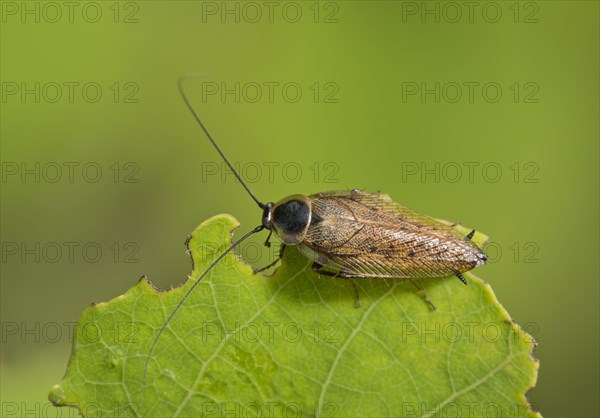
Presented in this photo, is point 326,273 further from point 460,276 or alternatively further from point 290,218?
point 460,276

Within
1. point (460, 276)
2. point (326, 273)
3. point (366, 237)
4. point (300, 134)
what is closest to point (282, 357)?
point (326, 273)

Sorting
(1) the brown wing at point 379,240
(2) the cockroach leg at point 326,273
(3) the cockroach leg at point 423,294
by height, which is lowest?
(3) the cockroach leg at point 423,294

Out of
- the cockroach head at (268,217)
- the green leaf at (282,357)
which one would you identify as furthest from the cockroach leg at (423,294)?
the cockroach head at (268,217)

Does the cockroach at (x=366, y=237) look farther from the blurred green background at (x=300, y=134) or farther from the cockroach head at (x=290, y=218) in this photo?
the blurred green background at (x=300, y=134)

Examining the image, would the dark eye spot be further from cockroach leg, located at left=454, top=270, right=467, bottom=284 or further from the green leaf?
cockroach leg, located at left=454, top=270, right=467, bottom=284

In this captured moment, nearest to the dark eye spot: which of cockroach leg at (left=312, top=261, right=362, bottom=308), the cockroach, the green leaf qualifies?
the cockroach
